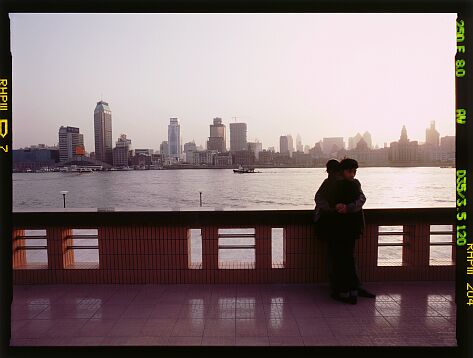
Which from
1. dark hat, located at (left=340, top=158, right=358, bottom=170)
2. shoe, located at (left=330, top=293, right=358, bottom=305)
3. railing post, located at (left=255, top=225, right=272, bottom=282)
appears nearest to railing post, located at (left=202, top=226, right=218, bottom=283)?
railing post, located at (left=255, top=225, right=272, bottom=282)

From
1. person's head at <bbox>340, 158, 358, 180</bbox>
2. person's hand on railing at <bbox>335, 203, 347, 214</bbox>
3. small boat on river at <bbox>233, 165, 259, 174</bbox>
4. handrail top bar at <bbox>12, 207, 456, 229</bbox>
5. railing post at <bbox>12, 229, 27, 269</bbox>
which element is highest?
person's head at <bbox>340, 158, 358, 180</bbox>

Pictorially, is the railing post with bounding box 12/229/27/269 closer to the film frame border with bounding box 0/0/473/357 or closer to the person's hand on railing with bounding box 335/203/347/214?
the film frame border with bounding box 0/0/473/357

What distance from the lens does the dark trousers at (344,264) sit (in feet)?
16.0

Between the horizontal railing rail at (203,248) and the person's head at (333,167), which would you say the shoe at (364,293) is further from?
the person's head at (333,167)

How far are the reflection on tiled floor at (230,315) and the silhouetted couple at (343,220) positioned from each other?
239mm

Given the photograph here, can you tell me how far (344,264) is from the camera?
4922 mm

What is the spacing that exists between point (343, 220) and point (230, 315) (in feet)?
6.34

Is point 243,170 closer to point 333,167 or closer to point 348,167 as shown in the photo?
point 333,167

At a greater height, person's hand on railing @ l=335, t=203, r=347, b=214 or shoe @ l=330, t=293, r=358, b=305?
person's hand on railing @ l=335, t=203, r=347, b=214

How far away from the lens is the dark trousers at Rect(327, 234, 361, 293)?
4.87m

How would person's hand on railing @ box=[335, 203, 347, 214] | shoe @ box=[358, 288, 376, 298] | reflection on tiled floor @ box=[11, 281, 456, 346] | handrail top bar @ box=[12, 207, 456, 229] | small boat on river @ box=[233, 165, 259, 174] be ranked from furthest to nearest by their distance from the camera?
A: 1. small boat on river @ box=[233, 165, 259, 174]
2. handrail top bar @ box=[12, 207, 456, 229]
3. shoe @ box=[358, 288, 376, 298]
4. person's hand on railing @ box=[335, 203, 347, 214]
5. reflection on tiled floor @ box=[11, 281, 456, 346]
